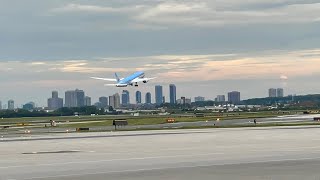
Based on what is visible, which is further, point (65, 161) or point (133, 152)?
point (133, 152)

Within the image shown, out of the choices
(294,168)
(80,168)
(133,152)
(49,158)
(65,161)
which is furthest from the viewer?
(133,152)

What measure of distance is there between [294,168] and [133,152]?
54.1ft

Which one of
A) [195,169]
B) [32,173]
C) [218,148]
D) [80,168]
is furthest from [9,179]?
[218,148]

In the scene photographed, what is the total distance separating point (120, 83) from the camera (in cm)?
17312

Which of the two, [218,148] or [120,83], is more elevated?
[120,83]

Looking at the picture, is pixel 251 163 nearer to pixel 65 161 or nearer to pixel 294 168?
pixel 294 168

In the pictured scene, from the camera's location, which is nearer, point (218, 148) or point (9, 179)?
point (9, 179)

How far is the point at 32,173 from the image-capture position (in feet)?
102

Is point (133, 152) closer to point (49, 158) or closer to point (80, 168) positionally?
point (49, 158)

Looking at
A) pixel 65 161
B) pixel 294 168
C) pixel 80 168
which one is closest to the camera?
pixel 294 168

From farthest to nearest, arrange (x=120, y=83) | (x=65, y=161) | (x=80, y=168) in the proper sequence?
(x=120, y=83) < (x=65, y=161) < (x=80, y=168)

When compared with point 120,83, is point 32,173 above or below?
below

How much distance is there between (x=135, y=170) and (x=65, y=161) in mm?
7577

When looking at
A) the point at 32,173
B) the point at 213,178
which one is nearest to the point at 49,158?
the point at 32,173
